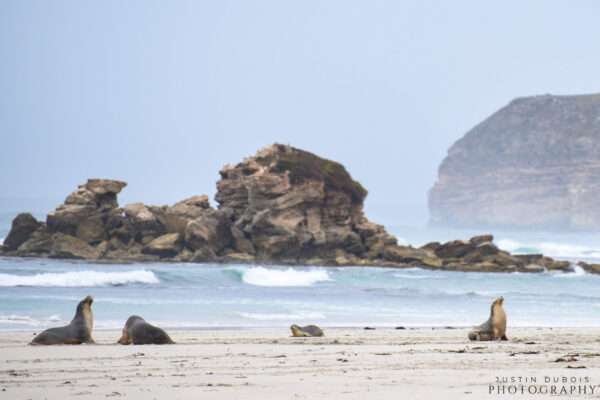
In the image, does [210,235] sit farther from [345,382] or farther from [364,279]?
[345,382]

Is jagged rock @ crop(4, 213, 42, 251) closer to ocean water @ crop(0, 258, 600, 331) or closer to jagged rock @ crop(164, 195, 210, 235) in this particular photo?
ocean water @ crop(0, 258, 600, 331)

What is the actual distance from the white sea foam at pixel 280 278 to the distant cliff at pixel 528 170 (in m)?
126

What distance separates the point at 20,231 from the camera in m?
47.9

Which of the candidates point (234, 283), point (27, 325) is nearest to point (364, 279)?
point (234, 283)

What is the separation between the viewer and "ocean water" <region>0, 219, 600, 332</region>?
20.7 meters

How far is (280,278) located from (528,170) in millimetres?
139993

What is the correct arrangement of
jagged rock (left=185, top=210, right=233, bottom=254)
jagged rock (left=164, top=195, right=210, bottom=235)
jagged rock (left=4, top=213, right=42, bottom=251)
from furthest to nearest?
jagged rock (left=164, top=195, right=210, bottom=235), jagged rock (left=185, top=210, right=233, bottom=254), jagged rock (left=4, top=213, right=42, bottom=251)

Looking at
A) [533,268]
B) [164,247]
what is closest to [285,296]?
[164,247]

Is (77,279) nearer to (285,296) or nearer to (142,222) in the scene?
(285,296)

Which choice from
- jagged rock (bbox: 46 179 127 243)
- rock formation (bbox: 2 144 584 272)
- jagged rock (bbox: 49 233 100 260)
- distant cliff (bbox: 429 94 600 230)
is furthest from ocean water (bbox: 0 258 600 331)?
distant cliff (bbox: 429 94 600 230)

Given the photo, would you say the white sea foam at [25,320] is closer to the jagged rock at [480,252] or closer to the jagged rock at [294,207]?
the jagged rock at [294,207]

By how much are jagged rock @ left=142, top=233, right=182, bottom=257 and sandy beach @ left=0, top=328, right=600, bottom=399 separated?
32935 mm

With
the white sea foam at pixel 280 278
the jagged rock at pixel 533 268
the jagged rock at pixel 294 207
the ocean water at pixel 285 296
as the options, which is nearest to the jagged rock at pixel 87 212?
the ocean water at pixel 285 296

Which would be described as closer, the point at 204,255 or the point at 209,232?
the point at 204,255
